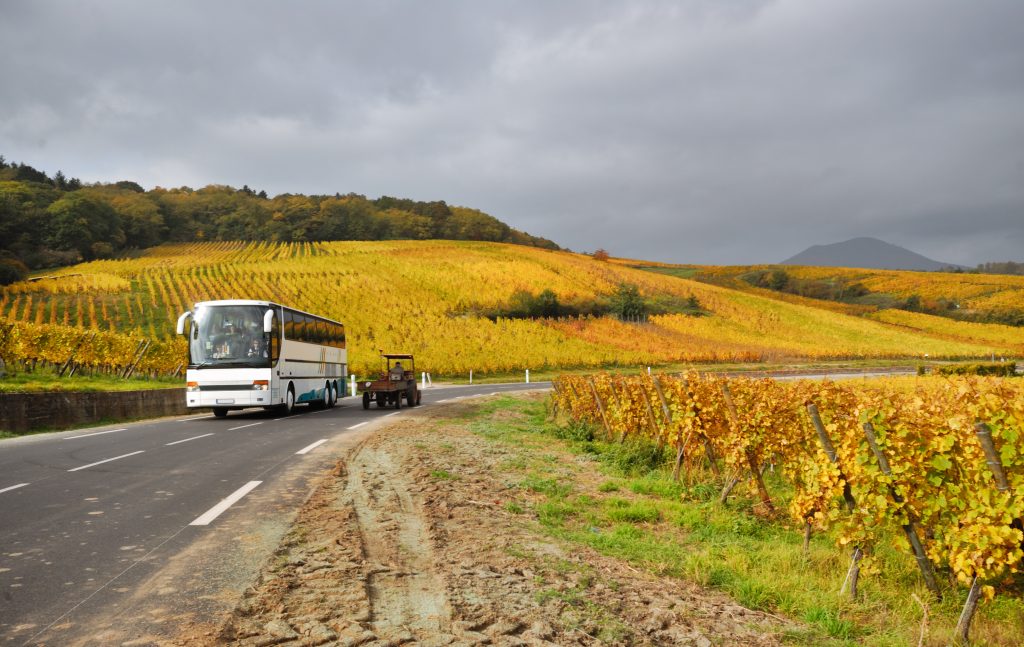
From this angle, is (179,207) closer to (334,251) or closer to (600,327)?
(334,251)

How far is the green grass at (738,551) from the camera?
488cm

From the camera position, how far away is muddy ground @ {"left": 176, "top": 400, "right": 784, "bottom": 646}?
4.12m

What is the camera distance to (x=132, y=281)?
59312mm

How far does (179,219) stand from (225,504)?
105 metres

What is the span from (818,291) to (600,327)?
54137 mm

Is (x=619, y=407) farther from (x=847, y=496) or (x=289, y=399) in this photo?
(x=289, y=399)

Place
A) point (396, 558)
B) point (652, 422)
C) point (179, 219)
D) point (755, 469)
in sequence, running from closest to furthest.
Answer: point (396, 558) → point (755, 469) → point (652, 422) → point (179, 219)

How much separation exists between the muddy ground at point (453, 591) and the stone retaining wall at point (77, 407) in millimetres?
13359

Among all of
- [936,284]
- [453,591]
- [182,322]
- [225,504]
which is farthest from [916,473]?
[936,284]

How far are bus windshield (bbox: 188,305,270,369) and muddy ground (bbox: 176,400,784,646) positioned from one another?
41.2 ft

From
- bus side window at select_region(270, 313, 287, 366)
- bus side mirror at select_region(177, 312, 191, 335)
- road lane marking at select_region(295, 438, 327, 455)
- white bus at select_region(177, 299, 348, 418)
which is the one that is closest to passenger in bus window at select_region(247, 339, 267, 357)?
white bus at select_region(177, 299, 348, 418)

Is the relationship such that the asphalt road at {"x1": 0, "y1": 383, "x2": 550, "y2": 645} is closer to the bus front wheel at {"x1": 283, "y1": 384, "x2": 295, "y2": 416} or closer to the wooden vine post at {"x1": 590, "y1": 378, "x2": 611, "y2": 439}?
the wooden vine post at {"x1": 590, "y1": 378, "x2": 611, "y2": 439}

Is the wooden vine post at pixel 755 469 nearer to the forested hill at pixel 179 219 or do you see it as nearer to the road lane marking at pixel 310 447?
the road lane marking at pixel 310 447

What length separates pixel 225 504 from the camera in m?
7.70
